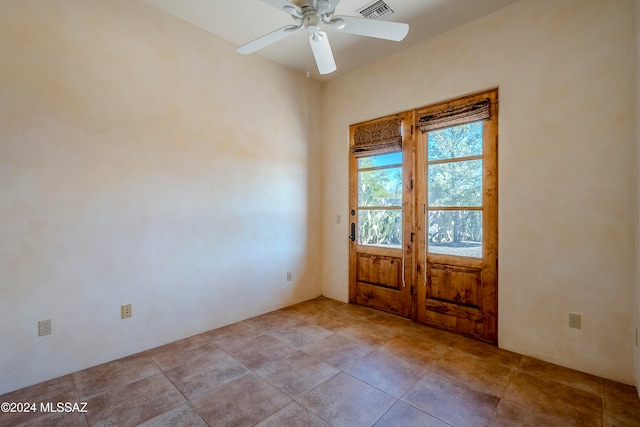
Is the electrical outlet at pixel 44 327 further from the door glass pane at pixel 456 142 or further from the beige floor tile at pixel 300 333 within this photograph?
the door glass pane at pixel 456 142

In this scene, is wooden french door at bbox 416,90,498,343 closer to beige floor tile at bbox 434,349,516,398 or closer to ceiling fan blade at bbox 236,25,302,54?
beige floor tile at bbox 434,349,516,398

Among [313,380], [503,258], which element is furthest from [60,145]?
[503,258]

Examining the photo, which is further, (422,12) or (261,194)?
(261,194)

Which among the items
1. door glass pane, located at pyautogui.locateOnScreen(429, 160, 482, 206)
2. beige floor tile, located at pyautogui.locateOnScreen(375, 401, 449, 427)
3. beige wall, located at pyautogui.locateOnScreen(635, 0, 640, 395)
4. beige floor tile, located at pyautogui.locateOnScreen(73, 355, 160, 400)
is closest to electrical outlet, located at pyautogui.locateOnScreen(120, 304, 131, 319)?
beige floor tile, located at pyautogui.locateOnScreen(73, 355, 160, 400)

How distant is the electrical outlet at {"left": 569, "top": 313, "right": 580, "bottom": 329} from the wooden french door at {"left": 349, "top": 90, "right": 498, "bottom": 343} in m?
0.53

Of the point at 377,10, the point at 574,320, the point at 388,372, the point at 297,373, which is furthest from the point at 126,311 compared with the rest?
the point at 574,320

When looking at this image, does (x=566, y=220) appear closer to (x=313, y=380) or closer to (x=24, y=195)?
(x=313, y=380)

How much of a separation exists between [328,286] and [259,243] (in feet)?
4.27

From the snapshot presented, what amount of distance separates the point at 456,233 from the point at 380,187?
1.06m

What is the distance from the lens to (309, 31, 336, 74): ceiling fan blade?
2082 mm

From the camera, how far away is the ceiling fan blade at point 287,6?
1.72 metres

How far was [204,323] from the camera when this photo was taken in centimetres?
296

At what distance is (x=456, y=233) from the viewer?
9.55 ft

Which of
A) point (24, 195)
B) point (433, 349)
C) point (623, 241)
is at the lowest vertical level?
point (433, 349)
